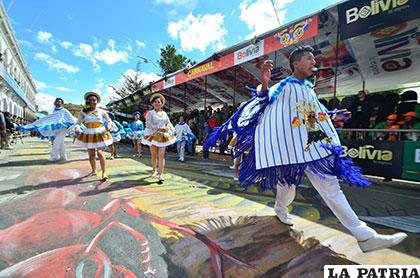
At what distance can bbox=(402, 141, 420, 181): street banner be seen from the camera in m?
4.25

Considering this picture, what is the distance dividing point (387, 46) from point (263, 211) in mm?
5877

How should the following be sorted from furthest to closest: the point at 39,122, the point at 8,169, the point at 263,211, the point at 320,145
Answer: the point at 39,122 → the point at 8,169 → the point at 263,211 → the point at 320,145

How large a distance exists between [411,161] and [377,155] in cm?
58

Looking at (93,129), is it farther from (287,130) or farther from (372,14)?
(372,14)

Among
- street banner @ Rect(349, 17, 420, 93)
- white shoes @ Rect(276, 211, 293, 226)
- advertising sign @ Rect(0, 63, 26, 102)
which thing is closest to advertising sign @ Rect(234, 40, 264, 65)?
street banner @ Rect(349, 17, 420, 93)

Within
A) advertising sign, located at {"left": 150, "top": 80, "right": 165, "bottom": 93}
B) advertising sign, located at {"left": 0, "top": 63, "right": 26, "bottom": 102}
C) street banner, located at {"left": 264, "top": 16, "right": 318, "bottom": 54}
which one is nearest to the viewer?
street banner, located at {"left": 264, "top": 16, "right": 318, "bottom": 54}

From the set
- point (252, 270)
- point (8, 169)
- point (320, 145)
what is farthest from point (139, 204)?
point (8, 169)

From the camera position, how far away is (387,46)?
620 cm

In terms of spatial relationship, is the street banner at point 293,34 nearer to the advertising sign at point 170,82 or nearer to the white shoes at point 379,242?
the white shoes at point 379,242

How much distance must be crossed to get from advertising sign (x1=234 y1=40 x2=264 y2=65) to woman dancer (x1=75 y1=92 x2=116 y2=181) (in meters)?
3.90

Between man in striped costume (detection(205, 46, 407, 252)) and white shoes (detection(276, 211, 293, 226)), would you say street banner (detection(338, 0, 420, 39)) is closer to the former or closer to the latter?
man in striped costume (detection(205, 46, 407, 252))

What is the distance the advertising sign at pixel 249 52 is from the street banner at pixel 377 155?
2918mm

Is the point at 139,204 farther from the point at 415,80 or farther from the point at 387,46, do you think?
the point at 415,80

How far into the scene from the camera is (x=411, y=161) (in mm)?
4324
